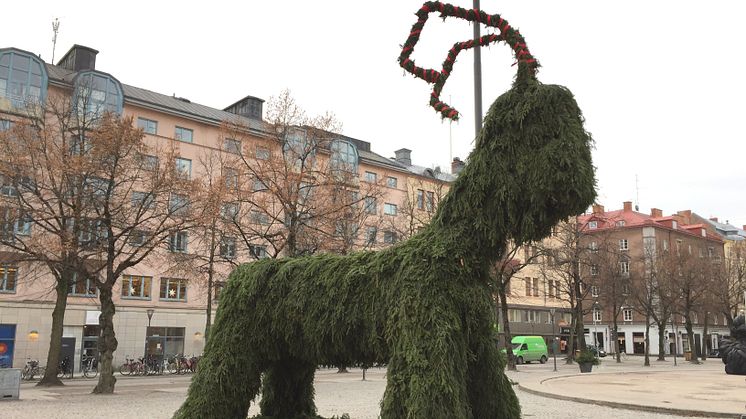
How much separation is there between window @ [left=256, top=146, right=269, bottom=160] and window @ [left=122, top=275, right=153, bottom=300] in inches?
650

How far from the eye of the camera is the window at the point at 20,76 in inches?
1316

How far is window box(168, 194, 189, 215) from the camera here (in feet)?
69.1

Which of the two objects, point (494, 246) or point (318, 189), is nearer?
point (494, 246)

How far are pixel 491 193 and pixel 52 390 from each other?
889 inches

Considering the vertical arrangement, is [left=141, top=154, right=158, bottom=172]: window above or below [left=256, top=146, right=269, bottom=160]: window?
below

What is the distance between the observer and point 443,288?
5.53 metres

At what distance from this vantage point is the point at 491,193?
557cm

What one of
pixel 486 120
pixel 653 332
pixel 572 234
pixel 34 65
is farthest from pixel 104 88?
pixel 653 332

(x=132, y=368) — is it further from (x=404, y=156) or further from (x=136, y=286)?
(x=404, y=156)

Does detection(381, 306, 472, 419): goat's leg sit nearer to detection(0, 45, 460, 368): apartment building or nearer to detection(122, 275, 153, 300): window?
detection(0, 45, 460, 368): apartment building

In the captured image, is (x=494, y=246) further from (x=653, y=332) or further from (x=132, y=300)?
(x=653, y=332)

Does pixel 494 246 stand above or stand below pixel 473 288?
above

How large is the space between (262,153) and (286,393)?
19.4 metres

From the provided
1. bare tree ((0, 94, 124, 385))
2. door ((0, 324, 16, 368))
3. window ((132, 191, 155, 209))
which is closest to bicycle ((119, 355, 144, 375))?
door ((0, 324, 16, 368))
